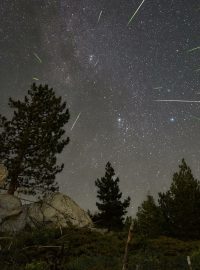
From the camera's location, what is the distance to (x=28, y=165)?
28656 mm

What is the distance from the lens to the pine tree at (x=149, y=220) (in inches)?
1085

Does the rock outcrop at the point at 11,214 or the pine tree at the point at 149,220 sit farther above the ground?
the pine tree at the point at 149,220

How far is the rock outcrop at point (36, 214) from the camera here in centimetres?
2652

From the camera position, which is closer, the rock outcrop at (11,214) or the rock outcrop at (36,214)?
the rock outcrop at (11,214)

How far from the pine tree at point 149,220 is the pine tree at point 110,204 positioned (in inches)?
66.3

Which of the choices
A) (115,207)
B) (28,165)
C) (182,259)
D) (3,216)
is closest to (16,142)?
(28,165)

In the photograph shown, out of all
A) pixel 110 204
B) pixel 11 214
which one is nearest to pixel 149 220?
pixel 110 204

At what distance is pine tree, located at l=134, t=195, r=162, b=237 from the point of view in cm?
2755

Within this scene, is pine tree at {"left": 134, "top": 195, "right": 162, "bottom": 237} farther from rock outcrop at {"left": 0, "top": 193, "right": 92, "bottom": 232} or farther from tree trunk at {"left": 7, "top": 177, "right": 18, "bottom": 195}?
tree trunk at {"left": 7, "top": 177, "right": 18, "bottom": 195}

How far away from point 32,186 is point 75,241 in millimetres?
8755

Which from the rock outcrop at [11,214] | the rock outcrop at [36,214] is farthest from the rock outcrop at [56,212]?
the rock outcrop at [11,214]

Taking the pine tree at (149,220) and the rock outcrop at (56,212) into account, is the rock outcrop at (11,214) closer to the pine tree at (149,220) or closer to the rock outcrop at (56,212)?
the rock outcrop at (56,212)

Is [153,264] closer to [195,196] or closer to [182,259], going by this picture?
[182,259]

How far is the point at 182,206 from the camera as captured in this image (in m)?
26.7
